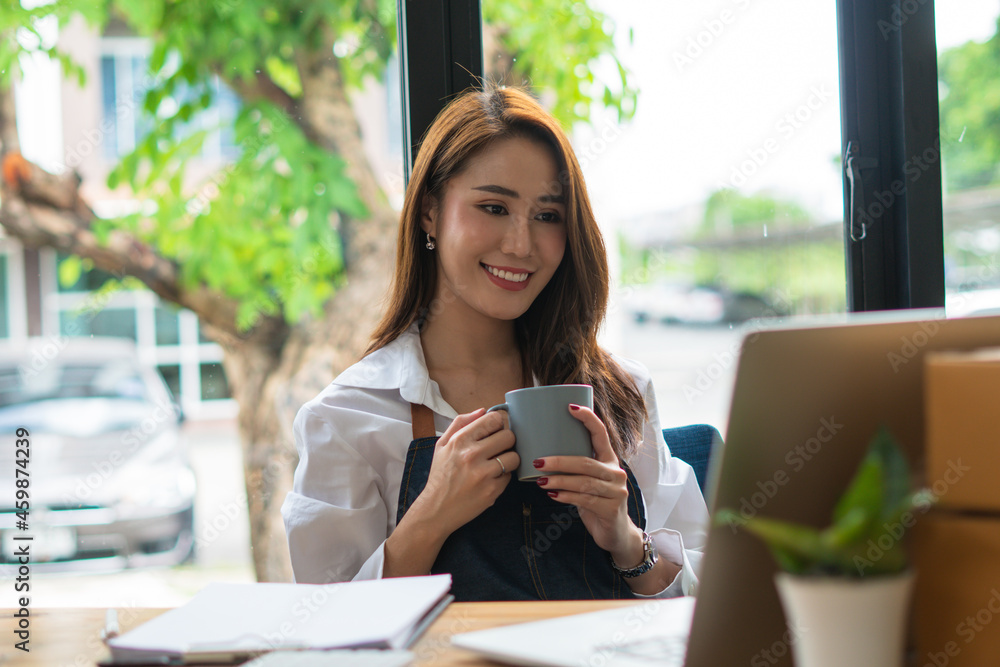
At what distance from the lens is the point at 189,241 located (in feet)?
6.57

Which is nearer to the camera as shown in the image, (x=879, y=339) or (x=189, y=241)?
(x=879, y=339)

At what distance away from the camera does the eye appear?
4.57 feet

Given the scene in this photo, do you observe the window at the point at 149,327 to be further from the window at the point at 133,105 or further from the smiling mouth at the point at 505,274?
the smiling mouth at the point at 505,274

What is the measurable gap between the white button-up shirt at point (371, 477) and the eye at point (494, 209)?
0.27 m

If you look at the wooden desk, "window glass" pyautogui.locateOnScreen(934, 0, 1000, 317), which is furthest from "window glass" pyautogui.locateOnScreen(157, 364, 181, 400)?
"window glass" pyautogui.locateOnScreen(934, 0, 1000, 317)

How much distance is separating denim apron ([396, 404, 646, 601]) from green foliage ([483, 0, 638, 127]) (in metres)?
1.04

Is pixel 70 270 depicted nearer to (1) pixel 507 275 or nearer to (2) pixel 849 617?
→ (1) pixel 507 275

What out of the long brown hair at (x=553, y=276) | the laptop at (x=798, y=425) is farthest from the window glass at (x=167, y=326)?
the laptop at (x=798, y=425)

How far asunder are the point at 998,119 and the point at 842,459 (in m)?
1.88

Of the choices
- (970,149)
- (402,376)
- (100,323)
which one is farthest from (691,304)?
(100,323)

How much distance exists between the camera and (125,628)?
802mm

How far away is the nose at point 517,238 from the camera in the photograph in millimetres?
1369

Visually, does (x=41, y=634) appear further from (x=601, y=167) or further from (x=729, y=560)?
(x=601, y=167)

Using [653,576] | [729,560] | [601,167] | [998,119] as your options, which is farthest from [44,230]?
[998,119]
